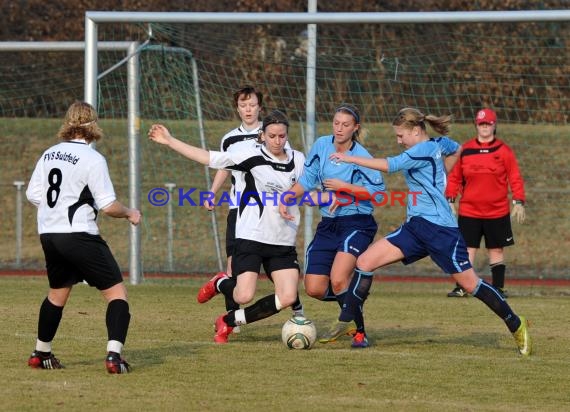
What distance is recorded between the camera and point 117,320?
6926mm

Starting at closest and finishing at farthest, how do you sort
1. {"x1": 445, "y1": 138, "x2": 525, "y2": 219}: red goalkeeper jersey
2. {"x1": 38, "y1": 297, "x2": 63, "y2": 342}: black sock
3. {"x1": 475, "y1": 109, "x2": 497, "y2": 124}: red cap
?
1. {"x1": 38, "y1": 297, "x2": 63, "y2": 342}: black sock
2. {"x1": 475, "y1": 109, "x2": 497, "y2": 124}: red cap
3. {"x1": 445, "y1": 138, "x2": 525, "y2": 219}: red goalkeeper jersey

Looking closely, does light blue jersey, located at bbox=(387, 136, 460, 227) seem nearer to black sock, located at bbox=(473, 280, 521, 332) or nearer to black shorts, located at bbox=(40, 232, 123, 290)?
black sock, located at bbox=(473, 280, 521, 332)

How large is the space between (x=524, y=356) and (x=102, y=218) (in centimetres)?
1256

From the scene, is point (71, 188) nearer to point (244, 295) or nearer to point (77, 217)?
point (77, 217)

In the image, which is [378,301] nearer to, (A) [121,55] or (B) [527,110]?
(B) [527,110]

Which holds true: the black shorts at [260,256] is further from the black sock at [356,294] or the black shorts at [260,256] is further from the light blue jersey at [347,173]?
the light blue jersey at [347,173]

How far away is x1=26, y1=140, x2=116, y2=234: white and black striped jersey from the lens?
22.2 feet

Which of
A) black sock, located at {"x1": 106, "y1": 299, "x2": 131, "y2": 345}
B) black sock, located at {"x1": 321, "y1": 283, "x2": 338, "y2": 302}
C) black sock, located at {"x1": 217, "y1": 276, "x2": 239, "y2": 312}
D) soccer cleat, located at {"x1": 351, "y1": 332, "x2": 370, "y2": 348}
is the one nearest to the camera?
black sock, located at {"x1": 106, "y1": 299, "x2": 131, "y2": 345}

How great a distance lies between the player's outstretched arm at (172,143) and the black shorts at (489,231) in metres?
5.06

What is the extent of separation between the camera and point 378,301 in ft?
39.3

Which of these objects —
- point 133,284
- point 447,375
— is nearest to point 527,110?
point 133,284

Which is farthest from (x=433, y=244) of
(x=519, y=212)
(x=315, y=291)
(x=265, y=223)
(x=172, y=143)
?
(x=519, y=212)

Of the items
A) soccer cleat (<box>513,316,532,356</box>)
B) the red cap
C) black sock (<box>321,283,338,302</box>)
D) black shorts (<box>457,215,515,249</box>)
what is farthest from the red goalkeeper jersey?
soccer cleat (<box>513,316,532,356</box>)

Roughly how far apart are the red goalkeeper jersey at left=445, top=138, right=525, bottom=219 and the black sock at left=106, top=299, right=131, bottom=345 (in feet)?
19.6
